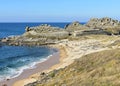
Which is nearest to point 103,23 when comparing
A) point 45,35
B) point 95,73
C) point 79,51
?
point 45,35

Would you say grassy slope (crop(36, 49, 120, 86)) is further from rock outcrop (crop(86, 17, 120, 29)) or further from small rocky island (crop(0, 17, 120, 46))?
rock outcrop (crop(86, 17, 120, 29))

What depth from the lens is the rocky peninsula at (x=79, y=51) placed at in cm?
3011

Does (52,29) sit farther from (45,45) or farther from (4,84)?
(4,84)

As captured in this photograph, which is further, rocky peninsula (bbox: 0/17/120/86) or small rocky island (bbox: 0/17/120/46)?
small rocky island (bbox: 0/17/120/46)

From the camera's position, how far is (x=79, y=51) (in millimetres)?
81812

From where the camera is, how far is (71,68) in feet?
128

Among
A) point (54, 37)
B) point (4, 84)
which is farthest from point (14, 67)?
point (54, 37)

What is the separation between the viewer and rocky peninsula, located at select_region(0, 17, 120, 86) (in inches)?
1185

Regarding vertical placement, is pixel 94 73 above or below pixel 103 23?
above

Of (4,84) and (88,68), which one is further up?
(88,68)

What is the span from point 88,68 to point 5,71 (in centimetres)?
2719

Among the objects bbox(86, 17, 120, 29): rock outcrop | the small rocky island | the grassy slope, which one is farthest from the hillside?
bbox(86, 17, 120, 29): rock outcrop

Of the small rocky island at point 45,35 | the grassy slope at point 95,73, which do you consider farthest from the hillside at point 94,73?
the small rocky island at point 45,35

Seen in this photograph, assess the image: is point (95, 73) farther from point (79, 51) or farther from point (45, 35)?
point (45, 35)
